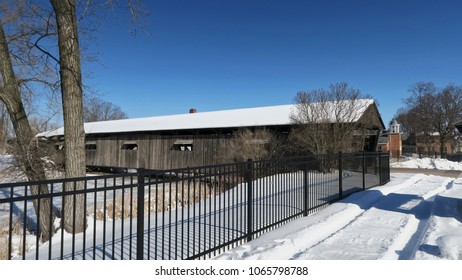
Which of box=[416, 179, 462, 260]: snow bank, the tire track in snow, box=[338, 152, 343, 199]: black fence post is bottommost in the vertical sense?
the tire track in snow

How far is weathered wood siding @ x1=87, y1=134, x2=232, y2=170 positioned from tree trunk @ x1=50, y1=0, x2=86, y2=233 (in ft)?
43.1

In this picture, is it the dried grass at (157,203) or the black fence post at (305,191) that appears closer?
the dried grass at (157,203)

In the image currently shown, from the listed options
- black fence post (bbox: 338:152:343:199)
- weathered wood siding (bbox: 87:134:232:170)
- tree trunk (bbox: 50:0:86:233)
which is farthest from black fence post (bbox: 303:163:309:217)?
weathered wood siding (bbox: 87:134:232:170)

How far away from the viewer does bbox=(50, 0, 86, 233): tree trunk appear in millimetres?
7801

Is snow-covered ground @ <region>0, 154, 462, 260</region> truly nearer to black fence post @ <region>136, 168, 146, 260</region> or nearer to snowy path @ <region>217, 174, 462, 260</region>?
snowy path @ <region>217, 174, 462, 260</region>

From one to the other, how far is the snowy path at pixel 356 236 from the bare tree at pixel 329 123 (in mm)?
9888

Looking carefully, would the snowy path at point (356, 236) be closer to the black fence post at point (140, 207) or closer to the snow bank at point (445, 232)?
the snow bank at point (445, 232)

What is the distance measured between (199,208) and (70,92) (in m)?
5.19

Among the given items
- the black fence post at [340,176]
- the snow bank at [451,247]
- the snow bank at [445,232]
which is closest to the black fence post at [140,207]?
the snow bank at [445,232]

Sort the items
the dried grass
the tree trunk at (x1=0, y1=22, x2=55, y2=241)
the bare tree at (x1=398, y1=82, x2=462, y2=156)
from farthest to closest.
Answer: the bare tree at (x1=398, y1=82, x2=462, y2=156) < the tree trunk at (x1=0, y1=22, x2=55, y2=241) < the dried grass

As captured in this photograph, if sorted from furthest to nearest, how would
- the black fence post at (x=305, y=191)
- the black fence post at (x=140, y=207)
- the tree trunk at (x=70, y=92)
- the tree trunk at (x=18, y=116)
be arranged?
1. the tree trunk at (x=18, y=116)
2. the tree trunk at (x=70, y=92)
3. the black fence post at (x=305, y=191)
4. the black fence post at (x=140, y=207)

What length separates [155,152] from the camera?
996 inches

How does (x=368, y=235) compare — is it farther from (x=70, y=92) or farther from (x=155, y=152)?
(x=155, y=152)

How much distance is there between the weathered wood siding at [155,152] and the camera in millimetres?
21797
